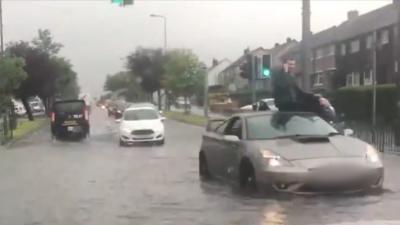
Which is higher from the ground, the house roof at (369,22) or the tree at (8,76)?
the house roof at (369,22)

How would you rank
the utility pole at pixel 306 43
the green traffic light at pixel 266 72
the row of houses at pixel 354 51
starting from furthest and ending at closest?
the row of houses at pixel 354 51, the green traffic light at pixel 266 72, the utility pole at pixel 306 43

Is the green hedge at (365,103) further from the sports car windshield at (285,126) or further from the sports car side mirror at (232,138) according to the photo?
the sports car side mirror at (232,138)

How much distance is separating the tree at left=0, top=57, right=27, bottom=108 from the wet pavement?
15.0 m

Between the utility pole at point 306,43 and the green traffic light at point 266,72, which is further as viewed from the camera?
the green traffic light at point 266,72

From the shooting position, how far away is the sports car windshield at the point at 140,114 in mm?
27141

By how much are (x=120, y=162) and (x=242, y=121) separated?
23.9 feet

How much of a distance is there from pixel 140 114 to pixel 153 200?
1650cm

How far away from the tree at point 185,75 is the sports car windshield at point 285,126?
52102mm

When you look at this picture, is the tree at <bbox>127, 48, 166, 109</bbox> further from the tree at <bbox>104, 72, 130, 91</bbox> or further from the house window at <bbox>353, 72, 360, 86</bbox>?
the tree at <bbox>104, 72, 130, 91</bbox>

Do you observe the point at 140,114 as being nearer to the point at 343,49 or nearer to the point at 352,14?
the point at 343,49

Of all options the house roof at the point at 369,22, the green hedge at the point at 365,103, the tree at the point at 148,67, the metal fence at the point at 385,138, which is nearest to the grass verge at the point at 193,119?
the green hedge at the point at 365,103

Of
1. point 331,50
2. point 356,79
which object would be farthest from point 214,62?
point 356,79

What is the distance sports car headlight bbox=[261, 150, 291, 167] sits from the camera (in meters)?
10.2

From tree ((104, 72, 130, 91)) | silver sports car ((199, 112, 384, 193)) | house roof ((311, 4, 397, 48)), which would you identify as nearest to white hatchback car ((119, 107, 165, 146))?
silver sports car ((199, 112, 384, 193))
